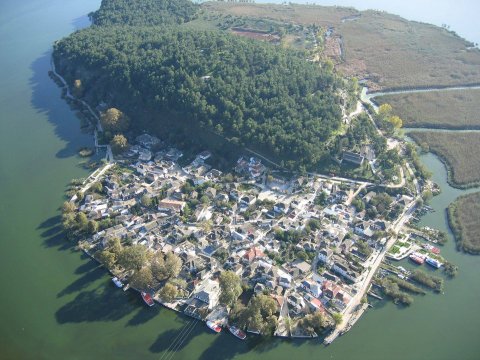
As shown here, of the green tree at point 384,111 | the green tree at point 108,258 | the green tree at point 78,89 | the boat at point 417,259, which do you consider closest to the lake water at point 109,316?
the green tree at point 108,258

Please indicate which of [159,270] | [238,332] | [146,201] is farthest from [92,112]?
[238,332]

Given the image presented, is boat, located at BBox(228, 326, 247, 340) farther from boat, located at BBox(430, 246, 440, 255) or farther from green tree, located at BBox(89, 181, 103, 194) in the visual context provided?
green tree, located at BBox(89, 181, 103, 194)

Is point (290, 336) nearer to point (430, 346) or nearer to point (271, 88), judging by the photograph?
point (430, 346)

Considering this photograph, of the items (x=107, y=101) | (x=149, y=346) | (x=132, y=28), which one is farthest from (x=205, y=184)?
(x=132, y=28)

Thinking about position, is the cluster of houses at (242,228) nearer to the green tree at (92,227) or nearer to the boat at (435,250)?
the green tree at (92,227)

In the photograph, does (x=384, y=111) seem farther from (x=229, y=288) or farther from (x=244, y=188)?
(x=229, y=288)
